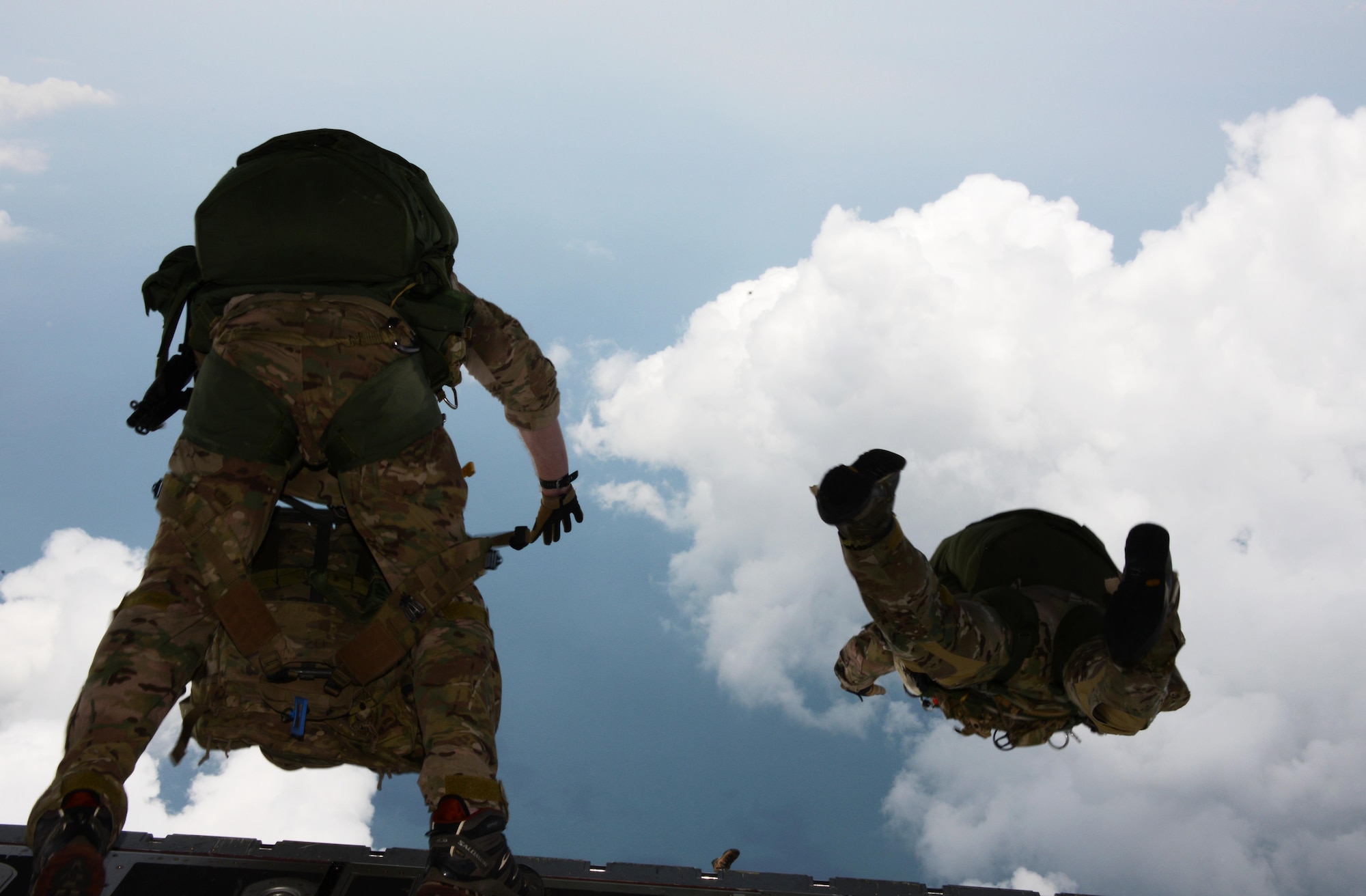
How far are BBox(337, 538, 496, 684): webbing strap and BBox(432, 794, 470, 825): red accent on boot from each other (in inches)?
29.8

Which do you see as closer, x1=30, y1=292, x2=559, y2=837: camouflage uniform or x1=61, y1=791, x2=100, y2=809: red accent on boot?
x1=61, y1=791, x2=100, y2=809: red accent on boot

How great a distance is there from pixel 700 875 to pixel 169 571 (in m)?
2.53

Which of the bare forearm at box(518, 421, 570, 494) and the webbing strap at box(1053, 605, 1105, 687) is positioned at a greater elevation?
the bare forearm at box(518, 421, 570, 494)

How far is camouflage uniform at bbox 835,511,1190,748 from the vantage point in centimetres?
464

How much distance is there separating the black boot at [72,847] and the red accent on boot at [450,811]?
105 cm

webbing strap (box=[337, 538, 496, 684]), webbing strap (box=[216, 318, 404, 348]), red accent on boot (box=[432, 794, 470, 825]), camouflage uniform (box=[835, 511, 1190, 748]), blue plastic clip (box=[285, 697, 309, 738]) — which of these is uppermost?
webbing strap (box=[216, 318, 404, 348])

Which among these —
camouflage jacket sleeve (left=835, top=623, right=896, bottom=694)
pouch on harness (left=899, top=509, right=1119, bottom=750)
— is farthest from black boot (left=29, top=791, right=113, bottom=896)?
pouch on harness (left=899, top=509, right=1119, bottom=750)

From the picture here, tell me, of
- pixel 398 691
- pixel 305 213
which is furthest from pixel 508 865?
pixel 305 213

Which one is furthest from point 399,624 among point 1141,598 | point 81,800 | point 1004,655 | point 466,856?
point 1141,598

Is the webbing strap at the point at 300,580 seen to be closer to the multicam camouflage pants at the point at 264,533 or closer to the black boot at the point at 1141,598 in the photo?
the multicam camouflage pants at the point at 264,533

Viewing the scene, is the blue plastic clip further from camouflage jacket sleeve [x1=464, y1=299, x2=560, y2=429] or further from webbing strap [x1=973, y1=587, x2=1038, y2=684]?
webbing strap [x1=973, y1=587, x2=1038, y2=684]

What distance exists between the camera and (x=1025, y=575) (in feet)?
A: 18.4

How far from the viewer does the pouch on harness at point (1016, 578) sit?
219 inches

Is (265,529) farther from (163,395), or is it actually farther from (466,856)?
(466,856)
